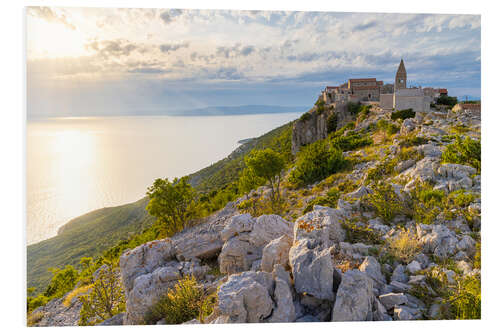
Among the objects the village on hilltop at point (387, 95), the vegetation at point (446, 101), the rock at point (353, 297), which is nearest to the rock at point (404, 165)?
the village on hilltop at point (387, 95)

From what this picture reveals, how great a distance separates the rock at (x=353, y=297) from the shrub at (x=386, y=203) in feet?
7.04

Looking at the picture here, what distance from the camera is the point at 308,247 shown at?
3.40 meters

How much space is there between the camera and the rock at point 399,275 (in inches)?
132

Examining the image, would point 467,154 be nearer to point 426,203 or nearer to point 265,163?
point 426,203

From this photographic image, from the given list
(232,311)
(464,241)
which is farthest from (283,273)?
(464,241)

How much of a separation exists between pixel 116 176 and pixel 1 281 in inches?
120

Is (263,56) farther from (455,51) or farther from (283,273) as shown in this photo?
(283,273)

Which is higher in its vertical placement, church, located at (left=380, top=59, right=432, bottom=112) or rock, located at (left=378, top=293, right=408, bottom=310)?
church, located at (left=380, top=59, right=432, bottom=112)

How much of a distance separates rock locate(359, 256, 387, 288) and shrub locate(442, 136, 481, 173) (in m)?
3.60

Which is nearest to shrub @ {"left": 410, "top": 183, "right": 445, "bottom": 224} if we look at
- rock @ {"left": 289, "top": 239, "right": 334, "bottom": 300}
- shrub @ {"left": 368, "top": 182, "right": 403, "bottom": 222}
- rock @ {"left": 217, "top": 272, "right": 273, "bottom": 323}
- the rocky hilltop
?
the rocky hilltop

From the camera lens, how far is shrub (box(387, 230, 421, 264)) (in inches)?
146

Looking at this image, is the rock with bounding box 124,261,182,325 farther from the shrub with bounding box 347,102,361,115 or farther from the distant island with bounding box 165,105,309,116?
the shrub with bounding box 347,102,361,115

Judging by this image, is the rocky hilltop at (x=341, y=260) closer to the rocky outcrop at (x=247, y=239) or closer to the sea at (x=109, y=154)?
the rocky outcrop at (x=247, y=239)
